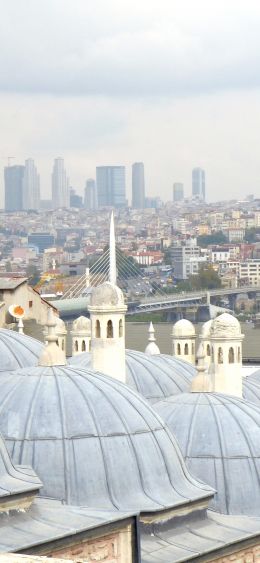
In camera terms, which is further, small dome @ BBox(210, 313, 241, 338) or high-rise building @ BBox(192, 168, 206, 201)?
high-rise building @ BBox(192, 168, 206, 201)

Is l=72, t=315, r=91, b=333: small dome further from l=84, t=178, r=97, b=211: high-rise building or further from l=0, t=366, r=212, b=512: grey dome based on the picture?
l=84, t=178, r=97, b=211: high-rise building

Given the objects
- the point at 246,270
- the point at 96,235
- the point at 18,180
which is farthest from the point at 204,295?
the point at 18,180

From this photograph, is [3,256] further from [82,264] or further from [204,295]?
[204,295]

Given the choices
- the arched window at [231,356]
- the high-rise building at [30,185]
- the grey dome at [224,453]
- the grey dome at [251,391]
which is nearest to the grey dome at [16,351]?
the arched window at [231,356]

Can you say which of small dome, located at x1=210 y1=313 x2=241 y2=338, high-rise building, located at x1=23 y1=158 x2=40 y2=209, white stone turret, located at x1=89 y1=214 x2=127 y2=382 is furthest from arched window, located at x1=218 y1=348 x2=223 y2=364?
high-rise building, located at x1=23 y1=158 x2=40 y2=209

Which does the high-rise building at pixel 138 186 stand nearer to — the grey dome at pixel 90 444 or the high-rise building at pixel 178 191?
the high-rise building at pixel 178 191

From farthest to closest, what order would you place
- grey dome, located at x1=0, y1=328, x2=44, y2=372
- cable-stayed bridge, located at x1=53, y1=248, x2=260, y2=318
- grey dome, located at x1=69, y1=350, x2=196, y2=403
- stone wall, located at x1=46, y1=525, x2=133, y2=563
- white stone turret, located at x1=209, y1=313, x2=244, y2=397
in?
cable-stayed bridge, located at x1=53, y1=248, x2=260, y2=318, grey dome, located at x1=69, y1=350, x2=196, y2=403, white stone turret, located at x1=209, y1=313, x2=244, y2=397, grey dome, located at x1=0, y1=328, x2=44, y2=372, stone wall, located at x1=46, y1=525, x2=133, y2=563
